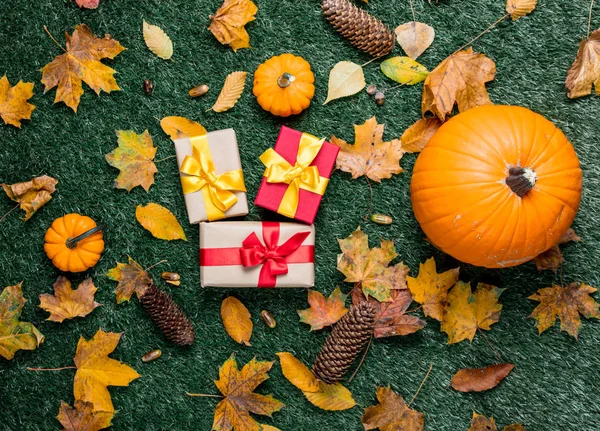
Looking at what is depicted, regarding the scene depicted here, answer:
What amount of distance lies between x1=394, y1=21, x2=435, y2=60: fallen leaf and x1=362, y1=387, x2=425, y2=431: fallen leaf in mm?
964

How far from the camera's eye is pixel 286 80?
147 centimetres

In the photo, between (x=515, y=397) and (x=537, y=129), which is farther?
(x=515, y=397)

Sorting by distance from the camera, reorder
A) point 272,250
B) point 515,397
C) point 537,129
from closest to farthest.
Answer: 1. point 537,129
2. point 272,250
3. point 515,397

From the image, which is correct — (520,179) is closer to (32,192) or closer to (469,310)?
(469,310)

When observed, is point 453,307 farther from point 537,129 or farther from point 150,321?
point 150,321

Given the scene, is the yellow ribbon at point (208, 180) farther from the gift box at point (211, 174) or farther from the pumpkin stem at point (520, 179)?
the pumpkin stem at point (520, 179)

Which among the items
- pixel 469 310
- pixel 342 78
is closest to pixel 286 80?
pixel 342 78

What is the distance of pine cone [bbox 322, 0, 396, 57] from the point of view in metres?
1.52

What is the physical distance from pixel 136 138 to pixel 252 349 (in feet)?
2.29

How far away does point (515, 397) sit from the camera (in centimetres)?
158

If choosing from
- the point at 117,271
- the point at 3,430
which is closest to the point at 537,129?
the point at 117,271

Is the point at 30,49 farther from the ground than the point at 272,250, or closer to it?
farther from the ground

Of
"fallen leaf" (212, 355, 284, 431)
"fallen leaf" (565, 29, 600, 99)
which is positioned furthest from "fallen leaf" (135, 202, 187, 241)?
"fallen leaf" (565, 29, 600, 99)

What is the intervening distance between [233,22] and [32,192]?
0.77m
